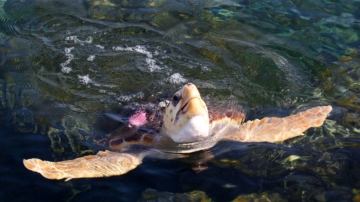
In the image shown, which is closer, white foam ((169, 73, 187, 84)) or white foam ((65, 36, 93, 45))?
white foam ((169, 73, 187, 84))

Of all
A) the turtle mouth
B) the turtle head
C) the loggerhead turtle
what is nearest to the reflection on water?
the loggerhead turtle

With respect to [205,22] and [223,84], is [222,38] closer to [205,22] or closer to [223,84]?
[205,22]

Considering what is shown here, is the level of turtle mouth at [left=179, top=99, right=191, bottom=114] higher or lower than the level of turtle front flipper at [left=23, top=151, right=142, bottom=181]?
higher

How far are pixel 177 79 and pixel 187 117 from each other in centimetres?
166

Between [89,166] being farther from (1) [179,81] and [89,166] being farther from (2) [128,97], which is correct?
(1) [179,81]

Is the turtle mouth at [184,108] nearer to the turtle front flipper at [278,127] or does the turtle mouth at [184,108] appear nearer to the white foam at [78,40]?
the turtle front flipper at [278,127]

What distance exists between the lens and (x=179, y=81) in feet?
18.2

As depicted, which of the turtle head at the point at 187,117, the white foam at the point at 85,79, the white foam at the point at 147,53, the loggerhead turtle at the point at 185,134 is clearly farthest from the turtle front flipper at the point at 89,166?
the white foam at the point at 147,53

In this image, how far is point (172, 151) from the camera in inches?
173

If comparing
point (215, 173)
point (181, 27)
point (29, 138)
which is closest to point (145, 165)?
point (215, 173)

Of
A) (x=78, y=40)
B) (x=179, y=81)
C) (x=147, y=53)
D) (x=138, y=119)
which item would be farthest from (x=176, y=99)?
(x=78, y=40)

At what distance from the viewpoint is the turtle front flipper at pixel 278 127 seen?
4.45 meters

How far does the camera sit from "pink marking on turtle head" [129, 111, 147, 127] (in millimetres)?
4832

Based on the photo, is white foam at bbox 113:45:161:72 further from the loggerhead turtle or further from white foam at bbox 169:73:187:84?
the loggerhead turtle
